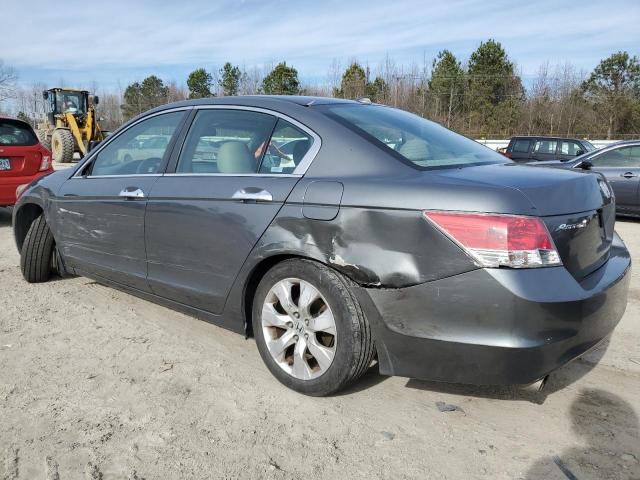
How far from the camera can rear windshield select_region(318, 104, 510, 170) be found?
8.98 feet

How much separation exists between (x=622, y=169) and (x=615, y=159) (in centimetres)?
32

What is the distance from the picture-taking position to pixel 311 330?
2.71 m

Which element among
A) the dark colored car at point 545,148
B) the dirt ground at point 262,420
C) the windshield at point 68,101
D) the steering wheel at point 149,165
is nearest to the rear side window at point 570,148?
the dark colored car at point 545,148

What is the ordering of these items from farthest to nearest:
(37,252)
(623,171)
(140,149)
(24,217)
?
(623,171) → (24,217) → (37,252) → (140,149)

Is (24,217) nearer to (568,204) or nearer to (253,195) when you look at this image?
(253,195)

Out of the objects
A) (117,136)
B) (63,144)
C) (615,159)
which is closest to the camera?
(117,136)

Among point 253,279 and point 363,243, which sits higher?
point 363,243

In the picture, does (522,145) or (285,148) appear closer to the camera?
(285,148)

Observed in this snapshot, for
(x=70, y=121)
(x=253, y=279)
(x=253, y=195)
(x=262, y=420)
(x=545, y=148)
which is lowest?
(x=262, y=420)

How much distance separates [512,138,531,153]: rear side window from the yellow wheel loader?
15.3m

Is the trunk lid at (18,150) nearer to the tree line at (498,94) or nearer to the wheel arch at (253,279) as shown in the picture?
the wheel arch at (253,279)

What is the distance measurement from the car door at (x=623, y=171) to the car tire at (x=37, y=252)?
818cm

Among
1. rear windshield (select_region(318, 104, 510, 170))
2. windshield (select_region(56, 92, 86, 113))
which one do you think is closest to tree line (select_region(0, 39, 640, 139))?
windshield (select_region(56, 92, 86, 113))

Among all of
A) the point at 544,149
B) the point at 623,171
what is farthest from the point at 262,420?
the point at 544,149
